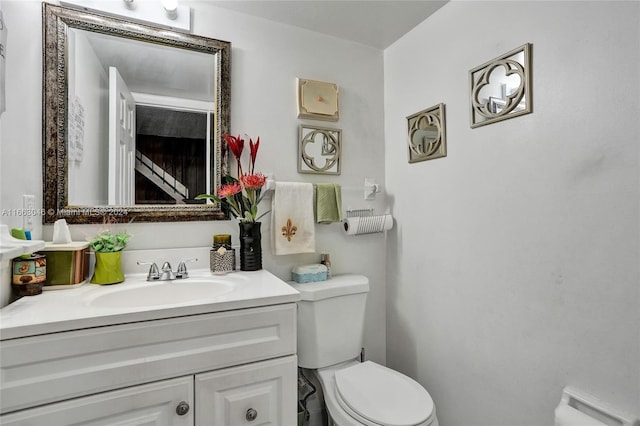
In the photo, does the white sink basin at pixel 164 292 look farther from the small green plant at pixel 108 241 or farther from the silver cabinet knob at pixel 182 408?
the silver cabinet knob at pixel 182 408

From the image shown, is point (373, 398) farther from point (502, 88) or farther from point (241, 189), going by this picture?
point (502, 88)

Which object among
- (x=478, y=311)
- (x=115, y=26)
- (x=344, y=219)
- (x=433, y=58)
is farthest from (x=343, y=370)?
(x=115, y=26)

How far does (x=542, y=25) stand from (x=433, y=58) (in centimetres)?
53

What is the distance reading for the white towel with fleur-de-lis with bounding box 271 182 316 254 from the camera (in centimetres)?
154

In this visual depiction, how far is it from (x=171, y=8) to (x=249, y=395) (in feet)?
5.15

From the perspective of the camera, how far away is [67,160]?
4.10ft

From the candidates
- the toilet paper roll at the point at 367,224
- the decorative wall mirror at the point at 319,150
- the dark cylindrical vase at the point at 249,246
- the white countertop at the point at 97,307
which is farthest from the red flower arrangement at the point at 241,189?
the toilet paper roll at the point at 367,224

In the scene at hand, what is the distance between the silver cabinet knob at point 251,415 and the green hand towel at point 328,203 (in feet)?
2.94

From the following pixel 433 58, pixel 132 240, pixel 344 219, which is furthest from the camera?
pixel 344 219

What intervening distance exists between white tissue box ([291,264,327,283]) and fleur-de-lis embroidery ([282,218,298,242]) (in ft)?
0.55

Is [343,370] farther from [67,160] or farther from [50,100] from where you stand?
[50,100]

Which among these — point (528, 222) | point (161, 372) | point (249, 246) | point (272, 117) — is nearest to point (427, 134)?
point (528, 222)

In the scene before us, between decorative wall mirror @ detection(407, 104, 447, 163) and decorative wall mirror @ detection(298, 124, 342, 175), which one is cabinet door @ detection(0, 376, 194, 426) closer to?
decorative wall mirror @ detection(298, 124, 342, 175)

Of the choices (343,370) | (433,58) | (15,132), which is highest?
(433,58)
